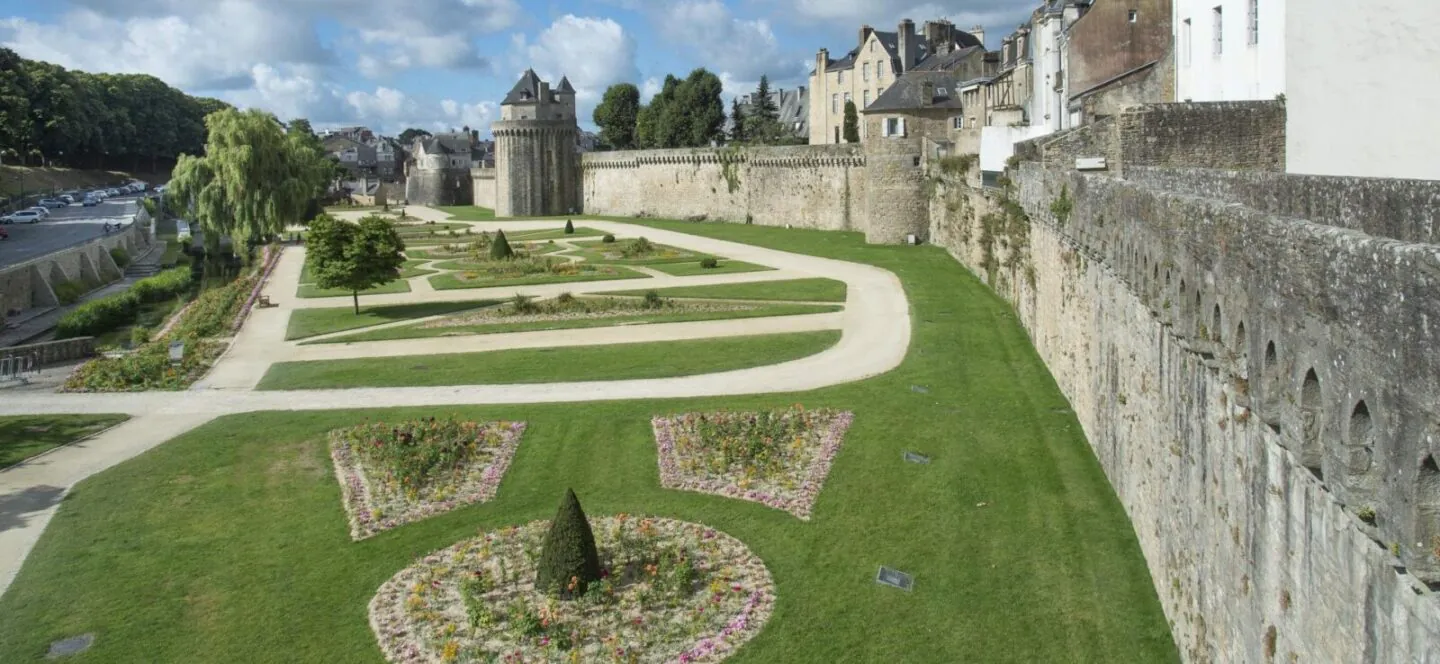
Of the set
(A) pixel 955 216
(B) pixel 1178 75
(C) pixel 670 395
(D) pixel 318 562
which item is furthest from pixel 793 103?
(D) pixel 318 562

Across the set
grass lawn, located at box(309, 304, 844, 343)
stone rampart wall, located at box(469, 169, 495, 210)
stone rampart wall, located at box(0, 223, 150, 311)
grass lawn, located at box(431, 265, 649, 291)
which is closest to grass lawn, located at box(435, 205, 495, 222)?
stone rampart wall, located at box(469, 169, 495, 210)

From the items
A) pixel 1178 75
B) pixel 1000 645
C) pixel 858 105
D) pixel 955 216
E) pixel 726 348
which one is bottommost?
pixel 1000 645

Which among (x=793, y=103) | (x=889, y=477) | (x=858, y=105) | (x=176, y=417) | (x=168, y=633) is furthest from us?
(x=793, y=103)

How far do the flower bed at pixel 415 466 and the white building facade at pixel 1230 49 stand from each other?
1381cm

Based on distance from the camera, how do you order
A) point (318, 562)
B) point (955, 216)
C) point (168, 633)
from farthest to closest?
1. point (955, 216)
2. point (318, 562)
3. point (168, 633)

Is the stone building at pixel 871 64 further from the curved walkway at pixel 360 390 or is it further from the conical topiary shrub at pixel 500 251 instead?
the curved walkway at pixel 360 390

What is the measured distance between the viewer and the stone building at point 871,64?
2869 inches

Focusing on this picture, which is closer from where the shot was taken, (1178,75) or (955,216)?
(1178,75)

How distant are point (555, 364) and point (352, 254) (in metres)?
11.7

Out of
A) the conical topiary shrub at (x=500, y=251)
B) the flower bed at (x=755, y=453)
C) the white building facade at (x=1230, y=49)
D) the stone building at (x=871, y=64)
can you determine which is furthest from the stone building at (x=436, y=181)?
the flower bed at (x=755, y=453)

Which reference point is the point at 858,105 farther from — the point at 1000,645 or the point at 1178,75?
the point at 1000,645

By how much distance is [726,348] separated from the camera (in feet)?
84.4

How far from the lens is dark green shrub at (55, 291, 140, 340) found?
111 feet

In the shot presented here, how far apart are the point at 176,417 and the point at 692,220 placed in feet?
169
